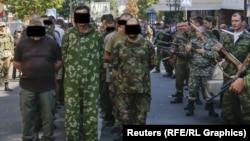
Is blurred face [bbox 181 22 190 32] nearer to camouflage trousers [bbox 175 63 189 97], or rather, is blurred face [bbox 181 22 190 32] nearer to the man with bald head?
camouflage trousers [bbox 175 63 189 97]

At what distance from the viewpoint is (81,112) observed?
27.6 feet

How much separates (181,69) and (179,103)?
961mm

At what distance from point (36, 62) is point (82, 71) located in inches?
26.8

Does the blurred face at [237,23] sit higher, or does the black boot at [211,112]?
the blurred face at [237,23]

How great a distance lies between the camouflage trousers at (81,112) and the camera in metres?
8.28

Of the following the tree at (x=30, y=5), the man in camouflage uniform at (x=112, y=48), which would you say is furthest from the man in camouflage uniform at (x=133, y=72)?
the tree at (x=30, y=5)

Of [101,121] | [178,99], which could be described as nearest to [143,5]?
[178,99]

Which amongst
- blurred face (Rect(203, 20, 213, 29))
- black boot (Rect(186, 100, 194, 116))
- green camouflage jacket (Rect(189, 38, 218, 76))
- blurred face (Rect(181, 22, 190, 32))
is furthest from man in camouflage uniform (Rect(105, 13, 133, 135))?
blurred face (Rect(181, 22, 190, 32))

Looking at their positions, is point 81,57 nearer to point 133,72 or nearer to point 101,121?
point 133,72

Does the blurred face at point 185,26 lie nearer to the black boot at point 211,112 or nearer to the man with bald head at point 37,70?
the black boot at point 211,112

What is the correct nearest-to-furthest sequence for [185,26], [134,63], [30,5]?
[134,63]
[185,26]
[30,5]

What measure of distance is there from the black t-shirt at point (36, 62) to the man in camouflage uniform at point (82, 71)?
26 cm

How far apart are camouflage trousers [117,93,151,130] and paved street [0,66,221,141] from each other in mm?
985

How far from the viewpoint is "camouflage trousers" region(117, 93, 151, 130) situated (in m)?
8.63
